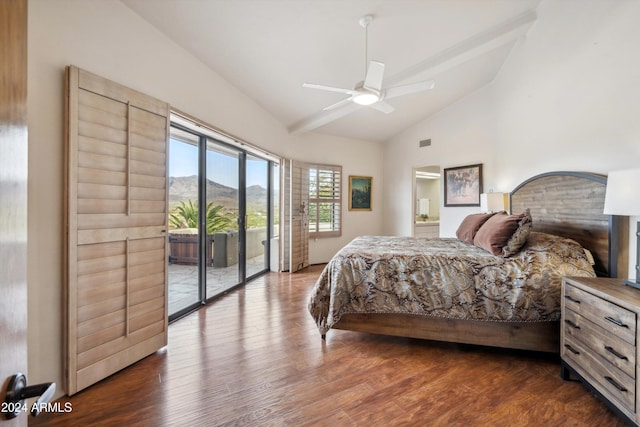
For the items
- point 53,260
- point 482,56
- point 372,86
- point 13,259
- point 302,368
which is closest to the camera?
point 13,259

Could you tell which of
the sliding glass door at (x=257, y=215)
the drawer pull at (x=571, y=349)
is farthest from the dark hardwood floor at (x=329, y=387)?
the sliding glass door at (x=257, y=215)

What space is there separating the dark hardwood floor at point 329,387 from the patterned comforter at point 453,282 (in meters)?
0.35

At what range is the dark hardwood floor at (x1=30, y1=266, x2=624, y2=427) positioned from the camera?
1603mm

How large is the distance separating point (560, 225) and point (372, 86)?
2256 millimetres

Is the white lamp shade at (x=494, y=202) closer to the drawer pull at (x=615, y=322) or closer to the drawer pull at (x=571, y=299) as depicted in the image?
the drawer pull at (x=571, y=299)

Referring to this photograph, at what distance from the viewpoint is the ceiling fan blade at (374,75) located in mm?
2468

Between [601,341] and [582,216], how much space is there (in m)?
1.27

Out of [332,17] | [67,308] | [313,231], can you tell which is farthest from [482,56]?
[67,308]

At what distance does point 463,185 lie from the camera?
4.73 m

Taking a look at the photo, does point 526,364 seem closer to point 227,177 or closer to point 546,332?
point 546,332

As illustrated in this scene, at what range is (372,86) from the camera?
267 centimetres

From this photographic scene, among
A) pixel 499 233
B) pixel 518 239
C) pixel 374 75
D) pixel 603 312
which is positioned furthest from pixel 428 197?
pixel 603 312

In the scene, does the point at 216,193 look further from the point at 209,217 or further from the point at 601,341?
the point at 601,341

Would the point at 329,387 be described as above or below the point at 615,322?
below
